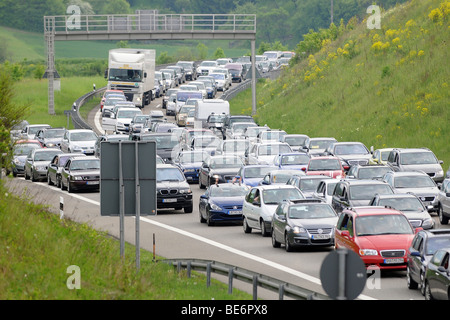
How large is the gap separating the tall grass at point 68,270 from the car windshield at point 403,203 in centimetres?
781

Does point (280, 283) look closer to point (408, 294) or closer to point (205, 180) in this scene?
point (408, 294)

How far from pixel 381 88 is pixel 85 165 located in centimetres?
2203

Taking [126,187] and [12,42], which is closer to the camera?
[126,187]

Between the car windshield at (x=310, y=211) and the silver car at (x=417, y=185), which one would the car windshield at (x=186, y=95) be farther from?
the car windshield at (x=310, y=211)

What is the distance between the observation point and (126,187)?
811 inches

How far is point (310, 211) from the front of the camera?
28.8 m

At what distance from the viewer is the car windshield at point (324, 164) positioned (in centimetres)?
4200

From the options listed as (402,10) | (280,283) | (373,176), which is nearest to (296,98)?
(402,10)

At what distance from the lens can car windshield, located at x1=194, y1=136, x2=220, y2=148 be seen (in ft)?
178

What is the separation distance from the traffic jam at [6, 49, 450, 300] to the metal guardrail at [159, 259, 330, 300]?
9.91ft

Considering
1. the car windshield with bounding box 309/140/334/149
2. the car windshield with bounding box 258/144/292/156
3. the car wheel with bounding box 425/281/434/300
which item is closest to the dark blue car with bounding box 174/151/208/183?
the car windshield with bounding box 258/144/292/156

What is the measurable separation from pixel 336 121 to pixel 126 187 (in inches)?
1694

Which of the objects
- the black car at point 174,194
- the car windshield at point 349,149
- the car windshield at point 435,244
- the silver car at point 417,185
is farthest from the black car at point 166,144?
the car windshield at point 435,244

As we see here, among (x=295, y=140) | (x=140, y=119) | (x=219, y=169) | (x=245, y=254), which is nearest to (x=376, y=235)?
(x=245, y=254)
